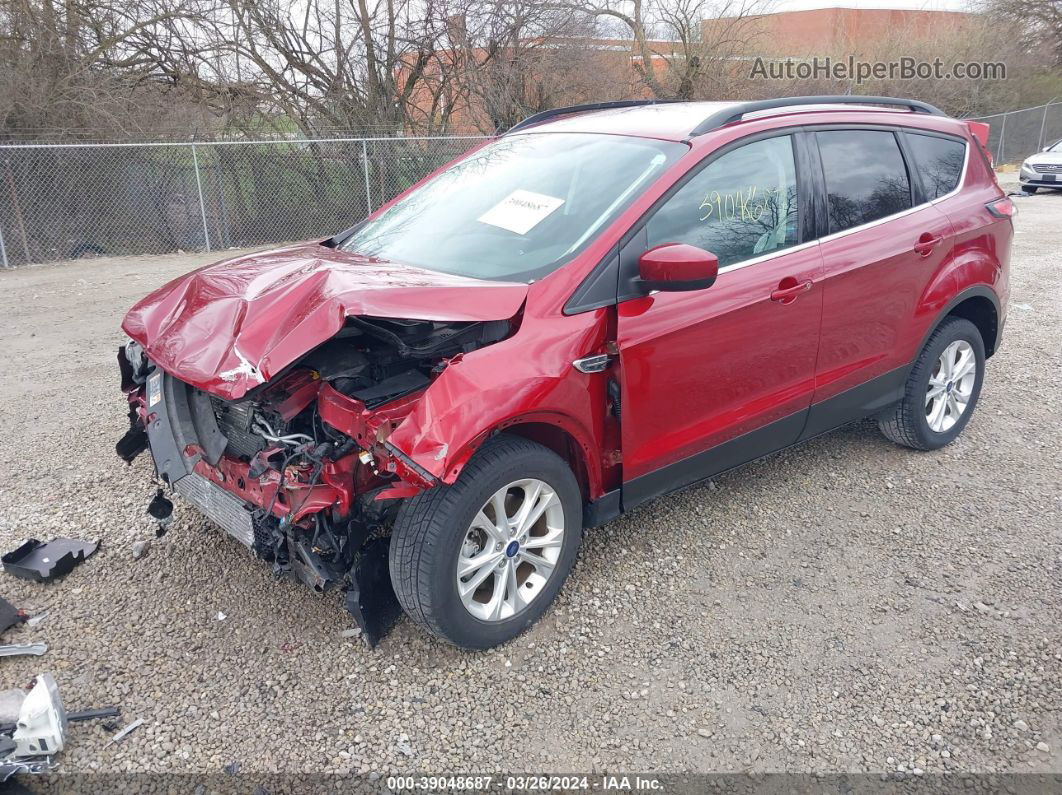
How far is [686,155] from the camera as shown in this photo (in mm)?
3223

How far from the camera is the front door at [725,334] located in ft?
10.1

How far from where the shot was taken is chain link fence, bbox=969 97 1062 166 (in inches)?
965

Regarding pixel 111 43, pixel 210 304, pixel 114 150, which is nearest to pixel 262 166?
pixel 114 150

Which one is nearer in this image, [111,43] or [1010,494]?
[1010,494]

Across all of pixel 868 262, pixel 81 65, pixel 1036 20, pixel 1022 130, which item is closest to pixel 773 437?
pixel 868 262

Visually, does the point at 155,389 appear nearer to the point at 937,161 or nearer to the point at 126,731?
the point at 126,731

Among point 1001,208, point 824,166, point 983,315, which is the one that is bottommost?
point 983,315

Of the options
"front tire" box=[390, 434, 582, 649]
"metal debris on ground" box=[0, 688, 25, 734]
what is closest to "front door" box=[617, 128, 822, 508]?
"front tire" box=[390, 434, 582, 649]

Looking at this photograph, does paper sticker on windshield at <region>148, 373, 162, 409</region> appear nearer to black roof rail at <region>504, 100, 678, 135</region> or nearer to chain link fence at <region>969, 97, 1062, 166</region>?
black roof rail at <region>504, 100, 678, 135</region>

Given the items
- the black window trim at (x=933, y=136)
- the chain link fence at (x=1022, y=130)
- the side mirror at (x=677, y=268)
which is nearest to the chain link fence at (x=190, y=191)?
the black window trim at (x=933, y=136)

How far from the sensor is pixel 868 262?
149 inches

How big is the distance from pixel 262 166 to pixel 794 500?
441 inches

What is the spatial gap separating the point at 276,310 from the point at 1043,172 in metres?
20.2

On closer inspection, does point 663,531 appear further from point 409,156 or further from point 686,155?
point 409,156
